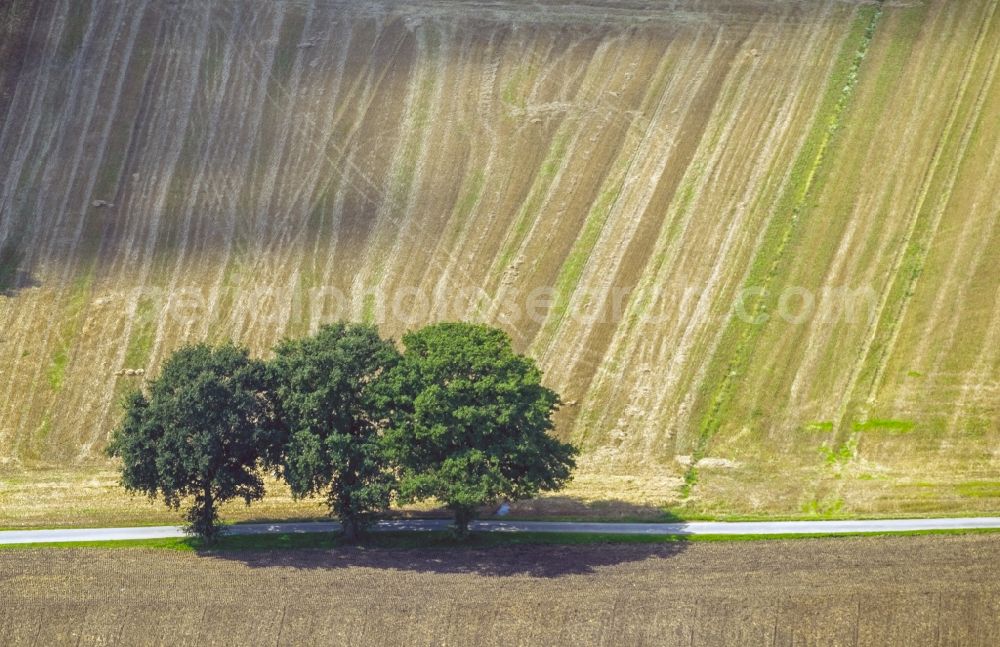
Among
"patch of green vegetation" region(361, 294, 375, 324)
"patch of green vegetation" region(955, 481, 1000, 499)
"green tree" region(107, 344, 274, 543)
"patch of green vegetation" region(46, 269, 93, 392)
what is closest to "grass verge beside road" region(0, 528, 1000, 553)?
"green tree" region(107, 344, 274, 543)

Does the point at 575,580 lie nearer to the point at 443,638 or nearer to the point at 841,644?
the point at 443,638

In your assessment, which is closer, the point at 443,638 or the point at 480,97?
the point at 443,638

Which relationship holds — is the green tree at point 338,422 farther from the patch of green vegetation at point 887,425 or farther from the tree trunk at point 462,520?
the patch of green vegetation at point 887,425

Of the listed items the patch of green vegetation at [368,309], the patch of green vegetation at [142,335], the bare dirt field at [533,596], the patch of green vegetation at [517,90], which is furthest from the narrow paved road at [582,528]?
the patch of green vegetation at [517,90]

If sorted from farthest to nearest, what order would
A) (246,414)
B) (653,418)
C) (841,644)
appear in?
(653,418) < (246,414) < (841,644)

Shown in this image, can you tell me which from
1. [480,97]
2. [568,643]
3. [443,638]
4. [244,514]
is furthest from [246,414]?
[480,97]

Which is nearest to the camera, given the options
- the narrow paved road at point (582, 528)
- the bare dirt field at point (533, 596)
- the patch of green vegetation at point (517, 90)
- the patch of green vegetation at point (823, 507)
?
the bare dirt field at point (533, 596)

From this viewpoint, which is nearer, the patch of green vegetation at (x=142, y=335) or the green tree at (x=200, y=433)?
the green tree at (x=200, y=433)

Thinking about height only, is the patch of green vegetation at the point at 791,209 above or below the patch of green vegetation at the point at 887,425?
above
